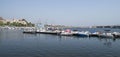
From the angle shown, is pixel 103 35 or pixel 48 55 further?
pixel 103 35

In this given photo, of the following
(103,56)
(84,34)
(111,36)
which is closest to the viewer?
(103,56)

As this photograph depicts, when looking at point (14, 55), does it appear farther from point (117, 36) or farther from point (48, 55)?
point (117, 36)

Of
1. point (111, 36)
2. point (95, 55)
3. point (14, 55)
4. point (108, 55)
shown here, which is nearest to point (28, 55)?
point (14, 55)

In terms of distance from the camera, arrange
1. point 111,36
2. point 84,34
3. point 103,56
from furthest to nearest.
A: 1. point 84,34
2. point 111,36
3. point 103,56

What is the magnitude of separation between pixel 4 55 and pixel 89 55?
47.2 ft

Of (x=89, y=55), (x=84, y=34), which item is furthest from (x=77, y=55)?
(x=84, y=34)

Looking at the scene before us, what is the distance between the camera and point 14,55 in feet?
113

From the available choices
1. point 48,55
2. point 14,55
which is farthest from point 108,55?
point 14,55

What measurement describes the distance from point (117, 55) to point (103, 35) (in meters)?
45.3

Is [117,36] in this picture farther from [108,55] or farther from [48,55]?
[48,55]

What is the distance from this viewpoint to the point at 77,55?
3478 centimetres

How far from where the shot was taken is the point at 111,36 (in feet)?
248

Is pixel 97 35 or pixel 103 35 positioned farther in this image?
pixel 97 35

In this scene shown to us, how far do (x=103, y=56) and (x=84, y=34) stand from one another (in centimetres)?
5169
